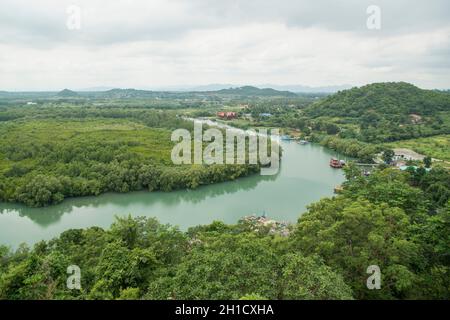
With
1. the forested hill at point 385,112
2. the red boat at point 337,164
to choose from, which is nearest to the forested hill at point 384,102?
the forested hill at point 385,112

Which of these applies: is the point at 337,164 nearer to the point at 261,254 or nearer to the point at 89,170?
the point at 89,170

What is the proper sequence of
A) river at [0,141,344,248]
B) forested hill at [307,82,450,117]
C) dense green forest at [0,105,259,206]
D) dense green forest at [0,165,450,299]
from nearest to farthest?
dense green forest at [0,165,450,299], river at [0,141,344,248], dense green forest at [0,105,259,206], forested hill at [307,82,450,117]

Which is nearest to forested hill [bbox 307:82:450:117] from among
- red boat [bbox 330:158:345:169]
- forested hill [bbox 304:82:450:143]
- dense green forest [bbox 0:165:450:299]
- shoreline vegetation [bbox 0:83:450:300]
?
forested hill [bbox 304:82:450:143]

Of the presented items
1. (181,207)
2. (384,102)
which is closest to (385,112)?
(384,102)

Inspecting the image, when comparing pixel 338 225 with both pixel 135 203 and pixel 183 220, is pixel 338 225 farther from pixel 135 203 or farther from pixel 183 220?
pixel 135 203

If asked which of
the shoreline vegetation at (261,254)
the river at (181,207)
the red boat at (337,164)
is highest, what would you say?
the shoreline vegetation at (261,254)

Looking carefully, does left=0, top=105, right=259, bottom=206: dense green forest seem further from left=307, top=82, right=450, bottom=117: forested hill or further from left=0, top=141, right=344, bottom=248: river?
left=307, top=82, right=450, bottom=117: forested hill

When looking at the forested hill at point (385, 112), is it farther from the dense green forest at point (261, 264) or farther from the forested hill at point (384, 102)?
the dense green forest at point (261, 264)
